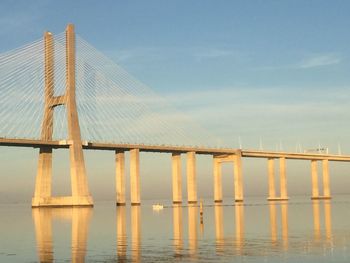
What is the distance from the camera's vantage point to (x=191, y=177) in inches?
5022

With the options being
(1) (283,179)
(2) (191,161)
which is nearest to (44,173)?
(2) (191,161)

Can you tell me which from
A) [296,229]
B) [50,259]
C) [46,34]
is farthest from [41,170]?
[50,259]

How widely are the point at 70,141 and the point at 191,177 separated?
39.2 metres

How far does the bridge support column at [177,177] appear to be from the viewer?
408 feet

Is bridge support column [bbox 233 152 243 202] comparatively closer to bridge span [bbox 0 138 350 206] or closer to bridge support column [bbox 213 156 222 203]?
bridge span [bbox 0 138 350 206]

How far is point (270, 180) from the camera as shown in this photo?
153125mm

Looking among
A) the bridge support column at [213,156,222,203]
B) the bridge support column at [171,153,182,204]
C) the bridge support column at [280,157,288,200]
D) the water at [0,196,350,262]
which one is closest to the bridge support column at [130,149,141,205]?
the bridge support column at [171,153,182,204]

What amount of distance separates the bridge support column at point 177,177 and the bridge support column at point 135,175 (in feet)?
33.6

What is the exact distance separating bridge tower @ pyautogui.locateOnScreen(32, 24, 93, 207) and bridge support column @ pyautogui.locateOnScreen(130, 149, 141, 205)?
15241 mm

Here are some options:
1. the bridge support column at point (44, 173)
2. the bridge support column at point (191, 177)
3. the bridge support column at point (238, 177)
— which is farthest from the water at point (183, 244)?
the bridge support column at point (238, 177)

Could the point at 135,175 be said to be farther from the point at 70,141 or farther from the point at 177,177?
the point at 70,141

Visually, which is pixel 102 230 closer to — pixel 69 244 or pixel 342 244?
pixel 69 244

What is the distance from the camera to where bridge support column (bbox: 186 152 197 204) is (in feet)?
406

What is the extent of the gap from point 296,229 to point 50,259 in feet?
72.1
